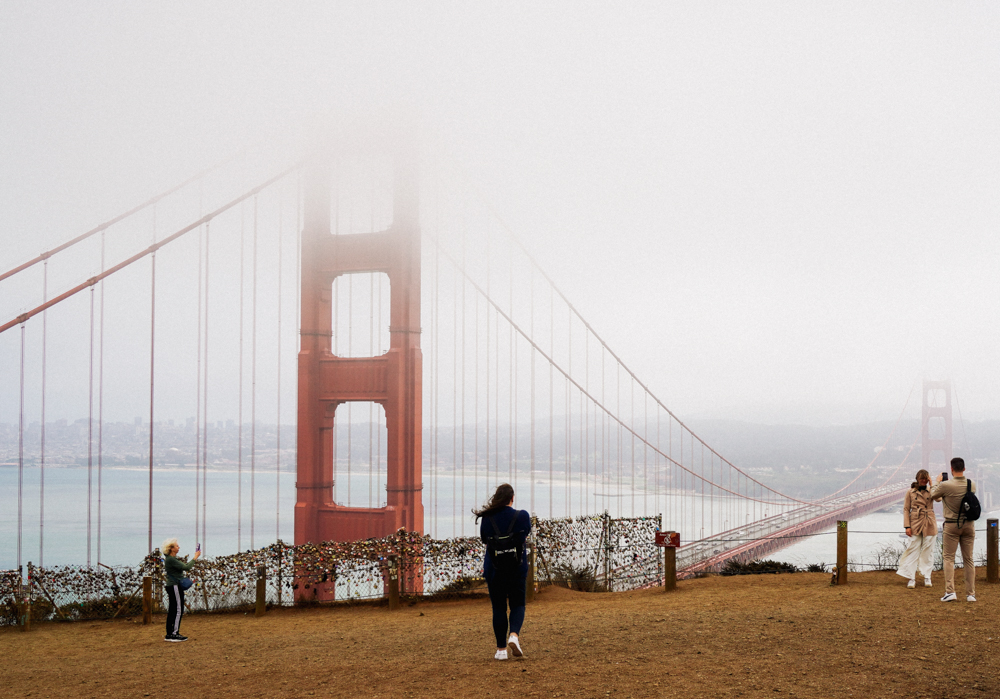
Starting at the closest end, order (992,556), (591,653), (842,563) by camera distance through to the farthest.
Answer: (591,653) < (992,556) < (842,563)

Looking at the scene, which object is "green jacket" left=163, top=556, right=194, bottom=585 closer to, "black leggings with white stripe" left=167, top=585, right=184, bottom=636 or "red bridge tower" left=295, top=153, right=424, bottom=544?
"black leggings with white stripe" left=167, top=585, right=184, bottom=636

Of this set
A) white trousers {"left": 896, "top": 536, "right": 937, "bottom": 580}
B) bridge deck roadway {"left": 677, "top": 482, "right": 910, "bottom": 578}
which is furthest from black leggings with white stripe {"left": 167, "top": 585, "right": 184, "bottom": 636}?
bridge deck roadway {"left": 677, "top": 482, "right": 910, "bottom": 578}

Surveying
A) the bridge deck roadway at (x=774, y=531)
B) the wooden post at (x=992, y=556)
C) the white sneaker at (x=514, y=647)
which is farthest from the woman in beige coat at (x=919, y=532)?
the bridge deck roadway at (x=774, y=531)

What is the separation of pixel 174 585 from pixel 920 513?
23.9 ft

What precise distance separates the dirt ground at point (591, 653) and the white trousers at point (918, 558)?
20cm

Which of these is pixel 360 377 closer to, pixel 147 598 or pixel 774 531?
pixel 147 598

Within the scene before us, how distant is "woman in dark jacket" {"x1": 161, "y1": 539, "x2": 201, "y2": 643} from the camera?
695cm

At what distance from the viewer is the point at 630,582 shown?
36.9 feet

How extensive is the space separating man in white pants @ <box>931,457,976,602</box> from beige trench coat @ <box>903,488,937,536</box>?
0.97 m

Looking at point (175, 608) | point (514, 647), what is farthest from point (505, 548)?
point (175, 608)

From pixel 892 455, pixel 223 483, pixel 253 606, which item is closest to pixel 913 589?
pixel 253 606

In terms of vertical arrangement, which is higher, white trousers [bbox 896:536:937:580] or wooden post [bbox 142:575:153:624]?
white trousers [bbox 896:536:937:580]

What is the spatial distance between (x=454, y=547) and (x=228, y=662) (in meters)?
4.51

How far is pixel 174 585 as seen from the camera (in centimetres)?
702
